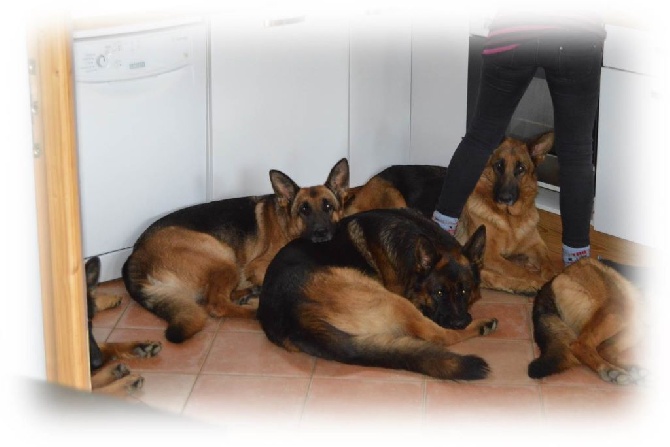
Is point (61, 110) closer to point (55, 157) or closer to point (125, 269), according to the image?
point (55, 157)

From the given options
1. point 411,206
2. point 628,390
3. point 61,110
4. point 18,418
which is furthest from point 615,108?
point 18,418

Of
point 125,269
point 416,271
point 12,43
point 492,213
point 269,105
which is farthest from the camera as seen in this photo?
point 269,105

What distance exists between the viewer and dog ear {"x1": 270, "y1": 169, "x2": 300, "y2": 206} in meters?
4.50

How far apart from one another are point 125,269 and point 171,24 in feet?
3.51

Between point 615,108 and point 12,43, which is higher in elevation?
point 12,43

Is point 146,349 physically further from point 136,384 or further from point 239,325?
point 239,325

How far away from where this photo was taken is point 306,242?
4141mm

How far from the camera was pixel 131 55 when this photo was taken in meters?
4.34

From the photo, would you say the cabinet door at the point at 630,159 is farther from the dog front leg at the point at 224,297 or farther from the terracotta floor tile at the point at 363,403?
the dog front leg at the point at 224,297

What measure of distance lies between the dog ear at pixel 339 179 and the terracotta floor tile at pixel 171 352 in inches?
34.4

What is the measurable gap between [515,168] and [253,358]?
1.50 m

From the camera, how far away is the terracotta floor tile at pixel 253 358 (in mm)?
3754

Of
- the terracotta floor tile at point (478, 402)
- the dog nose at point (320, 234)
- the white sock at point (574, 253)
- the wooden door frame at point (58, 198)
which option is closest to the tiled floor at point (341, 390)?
the terracotta floor tile at point (478, 402)

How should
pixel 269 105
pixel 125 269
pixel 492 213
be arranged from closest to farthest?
pixel 125 269, pixel 492 213, pixel 269 105
